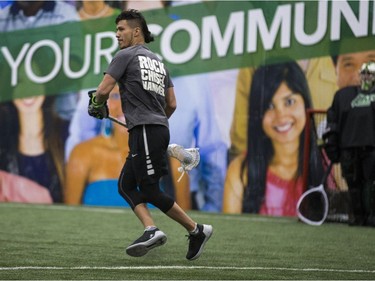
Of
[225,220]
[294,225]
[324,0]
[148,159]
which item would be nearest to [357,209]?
[294,225]

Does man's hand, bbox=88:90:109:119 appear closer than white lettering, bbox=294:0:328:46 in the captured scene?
Yes

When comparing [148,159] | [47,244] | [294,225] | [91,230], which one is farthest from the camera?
[294,225]

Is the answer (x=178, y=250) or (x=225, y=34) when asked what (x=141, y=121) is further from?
(x=225, y=34)

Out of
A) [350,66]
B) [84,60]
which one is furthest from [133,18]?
[84,60]

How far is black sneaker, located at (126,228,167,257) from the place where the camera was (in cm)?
783

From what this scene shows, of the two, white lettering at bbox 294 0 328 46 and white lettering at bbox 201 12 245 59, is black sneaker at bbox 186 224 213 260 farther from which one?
white lettering at bbox 201 12 245 59

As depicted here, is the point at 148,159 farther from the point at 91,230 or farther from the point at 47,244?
the point at 91,230

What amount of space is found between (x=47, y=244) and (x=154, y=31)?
680 cm

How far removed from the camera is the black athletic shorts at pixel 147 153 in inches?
320

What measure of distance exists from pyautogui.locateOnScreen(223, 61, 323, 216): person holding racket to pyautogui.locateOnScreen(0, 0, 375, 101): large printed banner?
0.38 meters

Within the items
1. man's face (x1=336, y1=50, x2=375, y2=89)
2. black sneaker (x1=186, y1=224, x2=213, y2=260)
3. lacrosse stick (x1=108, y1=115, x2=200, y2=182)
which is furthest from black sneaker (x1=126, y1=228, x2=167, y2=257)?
man's face (x1=336, y1=50, x2=375, y2=89)

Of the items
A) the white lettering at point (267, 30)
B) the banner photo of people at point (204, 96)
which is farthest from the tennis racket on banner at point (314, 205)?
the white lettering at point (267, 30)

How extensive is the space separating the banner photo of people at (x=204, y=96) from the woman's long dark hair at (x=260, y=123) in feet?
0.05

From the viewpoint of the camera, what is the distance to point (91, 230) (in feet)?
37.6
